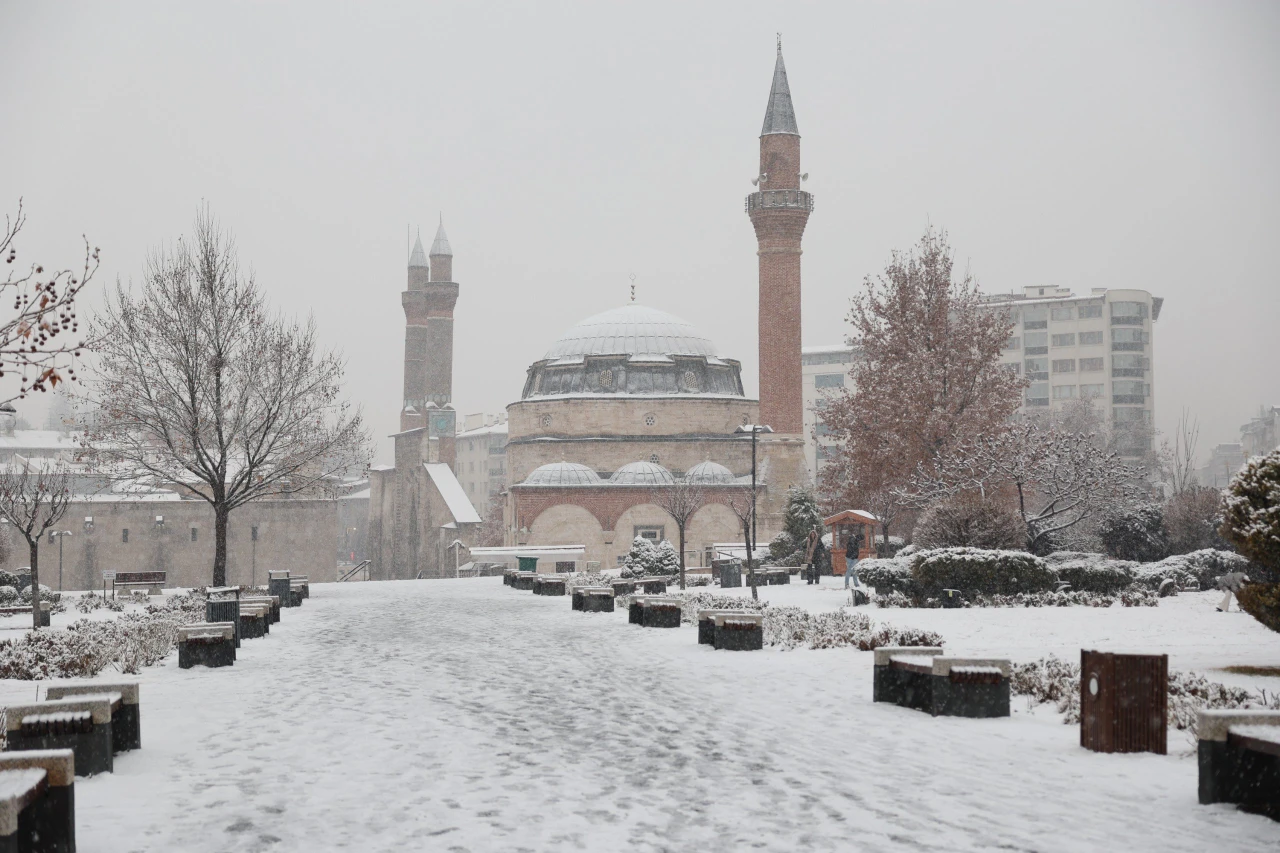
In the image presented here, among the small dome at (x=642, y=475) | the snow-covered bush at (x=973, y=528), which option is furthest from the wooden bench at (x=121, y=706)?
the small dome at (x=642, y=475)

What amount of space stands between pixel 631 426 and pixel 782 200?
15178mm

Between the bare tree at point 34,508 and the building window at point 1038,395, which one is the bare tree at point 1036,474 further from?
the building window at point 1038,395

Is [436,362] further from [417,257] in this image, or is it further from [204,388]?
[204,388]

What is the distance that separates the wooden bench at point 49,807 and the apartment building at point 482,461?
112244 mm

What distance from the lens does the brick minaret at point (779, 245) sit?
5088 cm

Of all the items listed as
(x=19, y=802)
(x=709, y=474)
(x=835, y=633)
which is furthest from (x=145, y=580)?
(x=709, y=474)

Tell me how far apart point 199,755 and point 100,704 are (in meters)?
0.93

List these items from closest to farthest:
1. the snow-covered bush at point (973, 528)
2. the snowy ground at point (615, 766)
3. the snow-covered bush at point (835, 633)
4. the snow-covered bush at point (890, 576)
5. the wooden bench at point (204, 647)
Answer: the snowy ground at point (615, 766) → the wooden bench at point (204, 647) → the snow-covered bush at point (835, 633) → the snow-covered bush at point (890, 576) → the snow-covered bush at point (973, 528)

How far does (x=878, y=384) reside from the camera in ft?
110

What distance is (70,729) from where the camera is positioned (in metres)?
7.38

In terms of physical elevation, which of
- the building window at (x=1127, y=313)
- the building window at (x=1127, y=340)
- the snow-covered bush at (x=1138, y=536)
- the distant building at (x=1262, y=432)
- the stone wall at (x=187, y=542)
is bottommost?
the stone wall at (x=187, y=542)

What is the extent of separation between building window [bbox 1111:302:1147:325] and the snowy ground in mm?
85614

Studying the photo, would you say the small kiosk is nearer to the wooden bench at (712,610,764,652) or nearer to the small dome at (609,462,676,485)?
the wooden bench at (712,610,764,652)

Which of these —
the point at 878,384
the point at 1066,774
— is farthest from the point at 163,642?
A: the point at 878,384
